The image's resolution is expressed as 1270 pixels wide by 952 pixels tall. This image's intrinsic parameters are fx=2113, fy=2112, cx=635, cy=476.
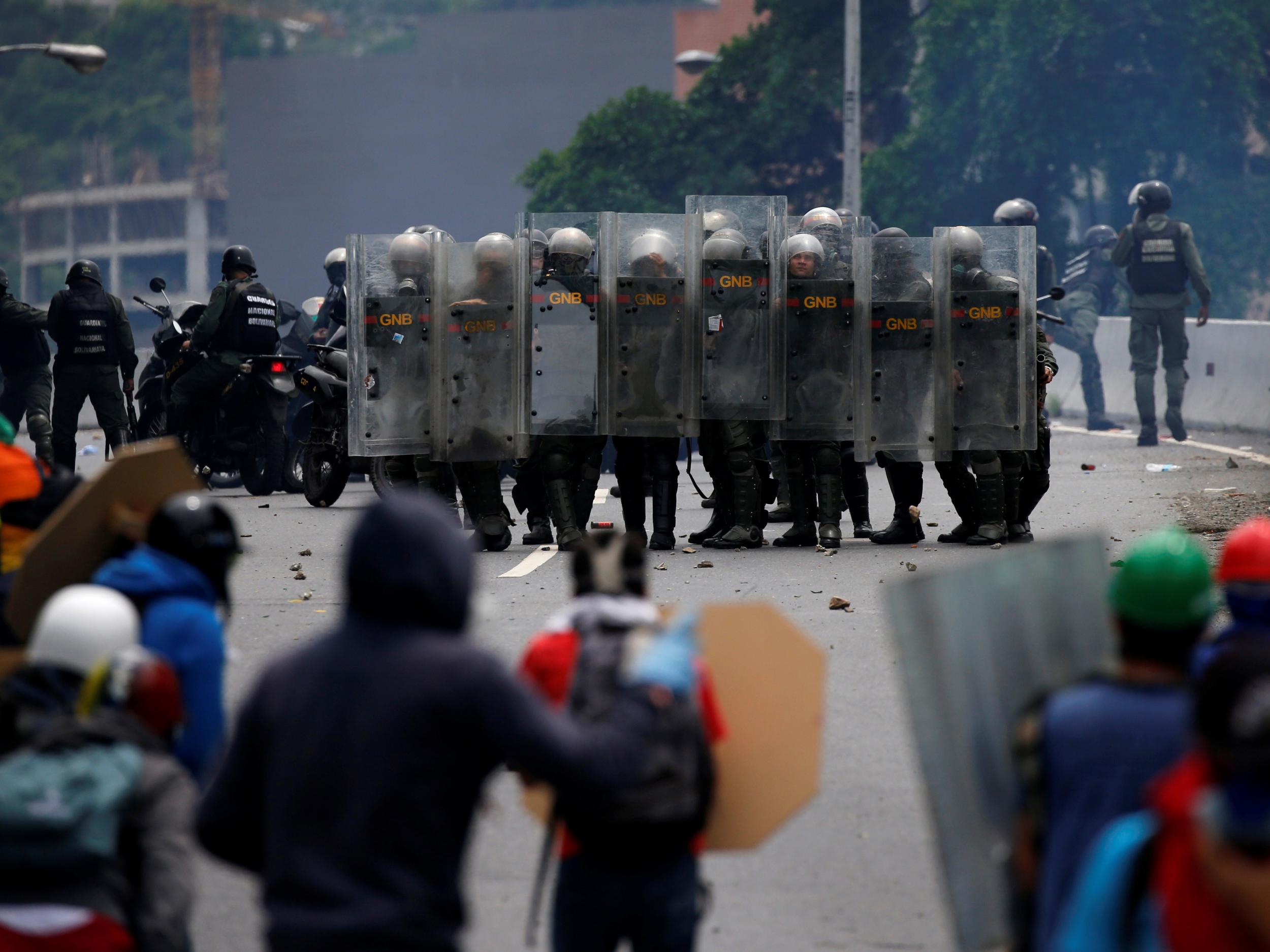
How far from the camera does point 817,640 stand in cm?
930

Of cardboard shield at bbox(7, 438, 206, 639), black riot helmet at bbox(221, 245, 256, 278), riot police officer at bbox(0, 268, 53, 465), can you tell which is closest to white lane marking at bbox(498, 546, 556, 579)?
black riot helmet at bbox(221, 245, 256, 278)

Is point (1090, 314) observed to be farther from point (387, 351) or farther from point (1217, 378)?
point (387, 351)

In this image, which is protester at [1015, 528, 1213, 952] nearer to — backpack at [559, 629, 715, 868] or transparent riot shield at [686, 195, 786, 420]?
backpack at [559, 629, 715, 868]

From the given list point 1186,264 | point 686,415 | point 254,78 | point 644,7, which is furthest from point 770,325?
point 254,78

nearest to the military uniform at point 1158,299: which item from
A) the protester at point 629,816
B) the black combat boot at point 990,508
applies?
the black combat boot at point 990,508

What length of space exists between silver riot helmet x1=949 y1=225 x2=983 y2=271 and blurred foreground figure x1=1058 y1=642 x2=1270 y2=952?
10.1m

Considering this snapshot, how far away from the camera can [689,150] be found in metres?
42.0

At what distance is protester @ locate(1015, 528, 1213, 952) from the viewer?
319 cm

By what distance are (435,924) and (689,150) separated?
3950 centimetres

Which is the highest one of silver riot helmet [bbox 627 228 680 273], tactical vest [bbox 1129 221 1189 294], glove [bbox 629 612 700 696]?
tactical vest [bbox 1129 221 1189 294]

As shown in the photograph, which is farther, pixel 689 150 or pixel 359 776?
pixel 689 150

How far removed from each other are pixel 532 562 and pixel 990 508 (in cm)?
285

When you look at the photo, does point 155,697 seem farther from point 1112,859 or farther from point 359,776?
point 1112,859

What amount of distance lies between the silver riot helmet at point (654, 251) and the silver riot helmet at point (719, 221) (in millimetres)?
244
